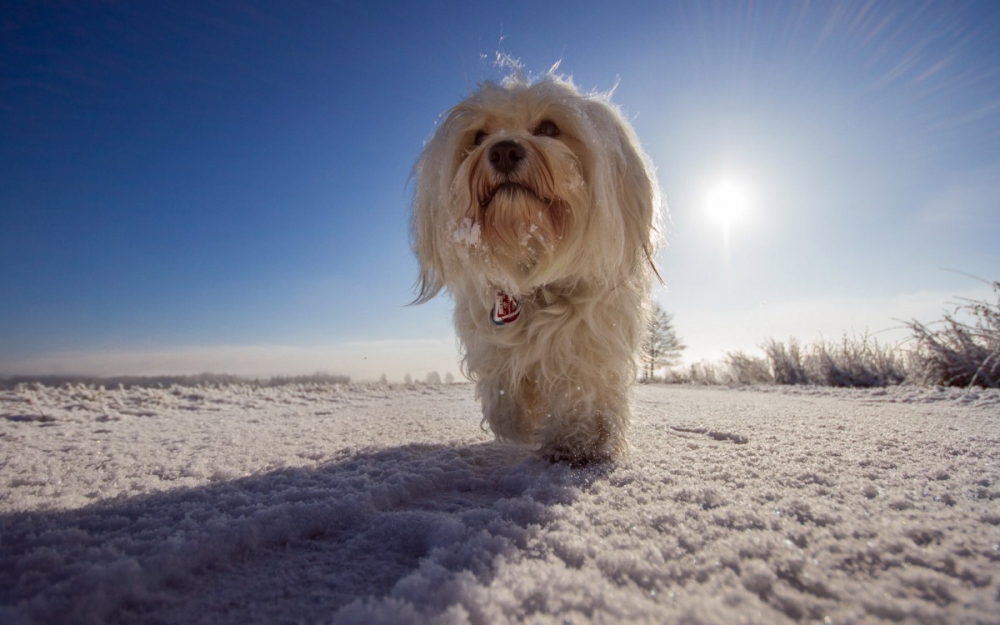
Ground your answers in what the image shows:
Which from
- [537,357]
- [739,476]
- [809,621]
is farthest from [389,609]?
[537,357]

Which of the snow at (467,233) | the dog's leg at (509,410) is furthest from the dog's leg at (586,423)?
the snow at (467,233)

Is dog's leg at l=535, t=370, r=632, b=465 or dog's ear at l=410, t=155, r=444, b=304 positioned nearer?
dog's leg at l=535, t=370, r=632, b=465

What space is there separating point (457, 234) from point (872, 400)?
13.8 feet

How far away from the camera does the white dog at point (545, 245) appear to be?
2.27 m

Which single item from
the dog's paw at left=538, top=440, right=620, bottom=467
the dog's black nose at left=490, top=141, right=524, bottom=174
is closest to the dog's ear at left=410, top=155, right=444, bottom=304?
the dog's black nose at left=490, top=141, right=524, bottom=174

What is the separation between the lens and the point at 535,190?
2287mm

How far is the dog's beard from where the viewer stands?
7.41 feet

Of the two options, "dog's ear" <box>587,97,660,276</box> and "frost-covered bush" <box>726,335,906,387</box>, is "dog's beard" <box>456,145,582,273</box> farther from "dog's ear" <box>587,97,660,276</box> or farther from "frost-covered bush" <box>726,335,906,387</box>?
"frost-covered bush" <box>726,335,906,387</box>

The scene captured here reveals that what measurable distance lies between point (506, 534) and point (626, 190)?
6.67 feet

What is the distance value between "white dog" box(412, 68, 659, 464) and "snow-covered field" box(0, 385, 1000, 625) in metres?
0.43

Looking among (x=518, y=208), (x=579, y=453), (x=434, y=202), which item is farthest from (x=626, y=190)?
(x=579, y=453)

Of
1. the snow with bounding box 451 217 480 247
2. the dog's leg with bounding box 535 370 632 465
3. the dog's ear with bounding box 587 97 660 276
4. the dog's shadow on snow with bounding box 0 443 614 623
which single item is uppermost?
the dog's ear with bounding box 587 97 660 276

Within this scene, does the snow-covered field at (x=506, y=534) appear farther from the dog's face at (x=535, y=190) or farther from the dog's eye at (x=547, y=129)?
the dog's eye at (x=547, y=129)

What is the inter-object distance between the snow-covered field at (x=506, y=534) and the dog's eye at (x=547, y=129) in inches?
63.9
